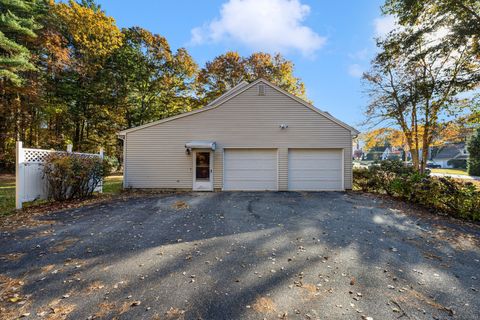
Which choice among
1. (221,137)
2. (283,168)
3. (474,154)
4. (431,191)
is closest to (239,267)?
(431,191)

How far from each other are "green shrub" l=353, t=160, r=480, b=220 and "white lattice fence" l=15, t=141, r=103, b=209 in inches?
467

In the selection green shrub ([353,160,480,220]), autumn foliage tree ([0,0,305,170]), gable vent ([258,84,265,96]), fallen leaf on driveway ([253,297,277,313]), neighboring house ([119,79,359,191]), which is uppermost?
autumn foliage tree ([0,0,305,170])

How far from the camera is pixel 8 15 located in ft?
40.3

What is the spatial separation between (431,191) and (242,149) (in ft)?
22.3

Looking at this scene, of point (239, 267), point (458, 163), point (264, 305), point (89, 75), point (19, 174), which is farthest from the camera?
point (458, 163)

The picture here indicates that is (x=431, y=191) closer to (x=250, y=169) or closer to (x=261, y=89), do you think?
(x=250, y=169)

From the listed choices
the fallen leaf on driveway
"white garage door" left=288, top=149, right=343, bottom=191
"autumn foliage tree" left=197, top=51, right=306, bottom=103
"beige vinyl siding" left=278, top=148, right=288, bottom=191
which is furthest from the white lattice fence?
"autumn foliage tree" left=197, top=51, right=306, bottom=103

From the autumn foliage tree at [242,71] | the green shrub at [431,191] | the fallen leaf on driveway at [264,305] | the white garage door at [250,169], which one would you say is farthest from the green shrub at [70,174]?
the autumn foliage tree at [242,71]

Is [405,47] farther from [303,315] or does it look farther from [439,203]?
[303,315]

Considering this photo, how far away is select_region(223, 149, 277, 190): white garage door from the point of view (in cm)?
A: 1012

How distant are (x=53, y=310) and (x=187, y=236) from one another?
7.61ft

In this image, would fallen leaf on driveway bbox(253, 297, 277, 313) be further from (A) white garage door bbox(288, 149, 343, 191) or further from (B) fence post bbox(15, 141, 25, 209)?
(A) white garage door bbox(288, 149, 343, 191)

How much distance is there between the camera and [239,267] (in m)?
3.23

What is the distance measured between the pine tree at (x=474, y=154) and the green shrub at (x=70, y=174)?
2831 cm
